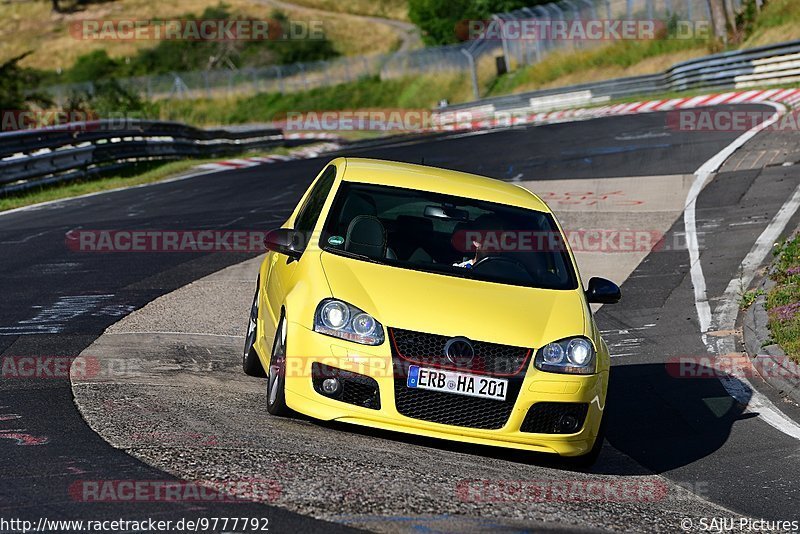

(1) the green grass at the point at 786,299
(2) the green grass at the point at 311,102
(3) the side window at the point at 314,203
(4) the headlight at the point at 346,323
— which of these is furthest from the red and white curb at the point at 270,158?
(2) the green grass at the point at 311,102

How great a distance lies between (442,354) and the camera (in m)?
6.82

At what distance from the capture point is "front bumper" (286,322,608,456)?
22.3ft

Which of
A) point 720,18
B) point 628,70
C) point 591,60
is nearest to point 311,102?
point 591,60

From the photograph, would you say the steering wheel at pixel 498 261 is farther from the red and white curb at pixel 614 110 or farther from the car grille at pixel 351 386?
the red and white curb at pixel 614 110

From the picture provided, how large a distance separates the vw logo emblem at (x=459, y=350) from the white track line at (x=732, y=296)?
2781 mm

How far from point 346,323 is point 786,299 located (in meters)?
6.36

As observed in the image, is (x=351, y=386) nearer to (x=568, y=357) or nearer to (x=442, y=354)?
(x=442, y=354)

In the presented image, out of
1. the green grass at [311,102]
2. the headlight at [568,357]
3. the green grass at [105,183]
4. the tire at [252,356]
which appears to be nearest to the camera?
the headlight at [568,357]

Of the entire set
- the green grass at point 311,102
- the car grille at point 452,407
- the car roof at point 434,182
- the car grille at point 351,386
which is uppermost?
the car roof at point 434,182

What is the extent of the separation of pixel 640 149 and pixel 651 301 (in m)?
11.4

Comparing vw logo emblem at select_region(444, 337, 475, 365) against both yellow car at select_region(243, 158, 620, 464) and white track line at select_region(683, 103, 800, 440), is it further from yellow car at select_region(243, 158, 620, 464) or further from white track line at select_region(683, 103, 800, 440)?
white track line at select_region(683, 103, 800, 440)

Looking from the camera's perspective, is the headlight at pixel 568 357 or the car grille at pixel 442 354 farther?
the headlight at pixel 568 357

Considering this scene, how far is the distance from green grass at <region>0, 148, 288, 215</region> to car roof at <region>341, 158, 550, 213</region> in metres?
13.4

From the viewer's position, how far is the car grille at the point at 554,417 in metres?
6.97
